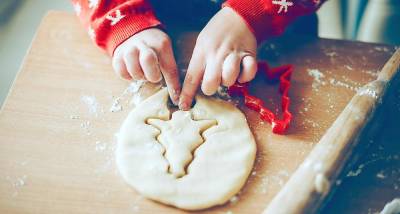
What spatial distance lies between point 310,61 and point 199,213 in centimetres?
42

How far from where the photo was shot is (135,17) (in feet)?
3.01

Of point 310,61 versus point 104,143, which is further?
point 310,61

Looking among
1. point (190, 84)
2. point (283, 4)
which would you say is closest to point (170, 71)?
point (190, 84)

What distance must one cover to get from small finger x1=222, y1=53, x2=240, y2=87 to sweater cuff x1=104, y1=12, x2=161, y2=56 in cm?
17

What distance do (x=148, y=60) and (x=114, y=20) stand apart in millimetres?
124

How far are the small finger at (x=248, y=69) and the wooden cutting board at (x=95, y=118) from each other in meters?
0.06

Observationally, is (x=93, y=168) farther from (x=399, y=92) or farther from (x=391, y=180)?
(x=399, y=92)

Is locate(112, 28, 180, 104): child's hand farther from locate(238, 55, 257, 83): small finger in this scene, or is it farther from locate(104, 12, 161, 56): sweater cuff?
locate(238, 55, 257, 83): small finger

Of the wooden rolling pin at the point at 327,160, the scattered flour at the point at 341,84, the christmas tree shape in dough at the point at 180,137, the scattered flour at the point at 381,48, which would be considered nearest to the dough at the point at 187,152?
the christmas tree shape in dough at the point at 180,137

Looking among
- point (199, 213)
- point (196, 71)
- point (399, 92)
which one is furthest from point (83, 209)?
point (399, 92)

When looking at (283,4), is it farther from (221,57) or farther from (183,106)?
(183,106)

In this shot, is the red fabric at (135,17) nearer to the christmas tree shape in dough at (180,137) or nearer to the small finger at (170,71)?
the small finger at (170,71)

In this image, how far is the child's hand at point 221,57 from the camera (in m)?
0.86

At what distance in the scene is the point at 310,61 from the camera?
0.97 metres
